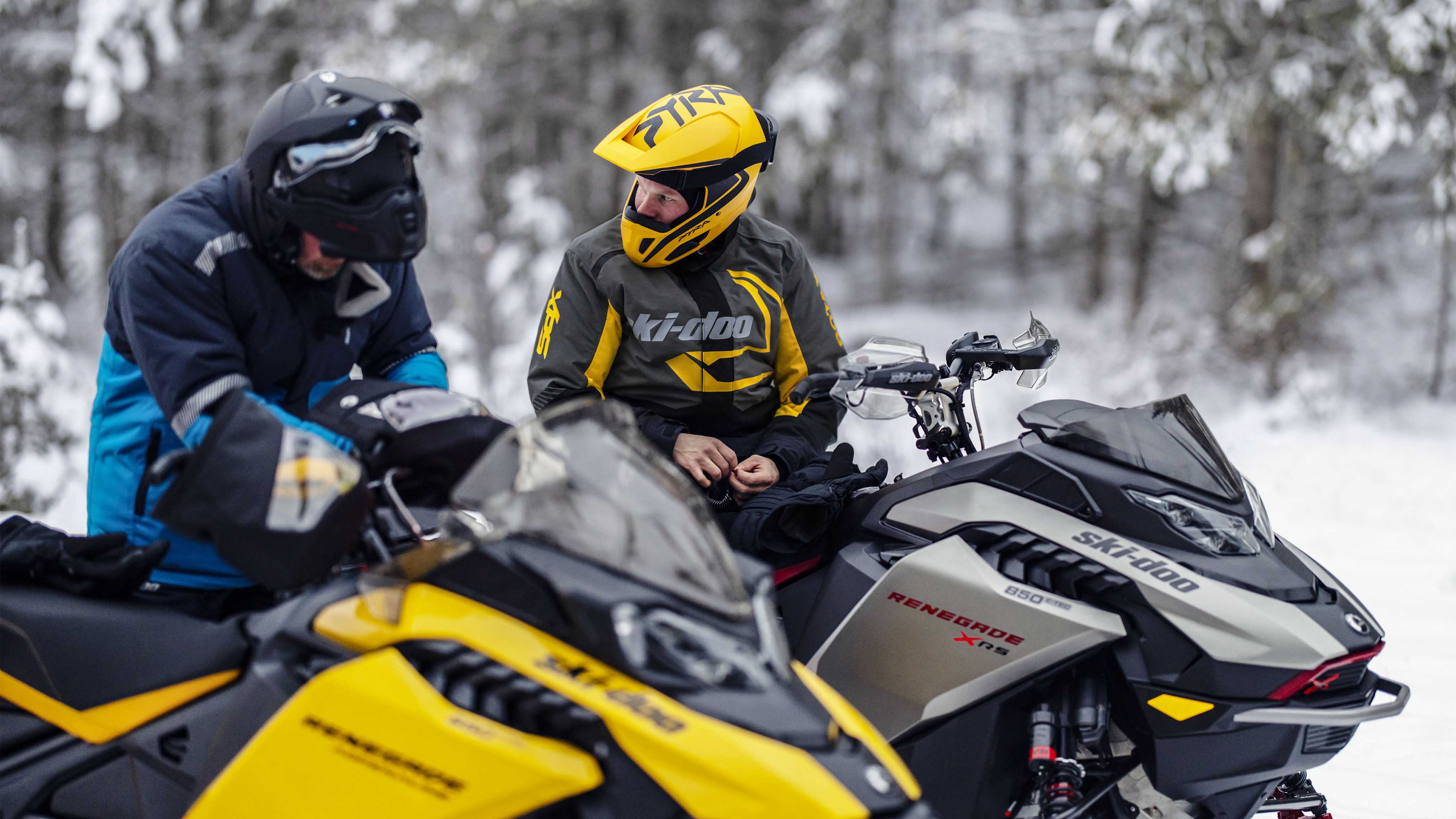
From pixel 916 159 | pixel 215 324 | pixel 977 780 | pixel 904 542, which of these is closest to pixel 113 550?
pixel 215 324

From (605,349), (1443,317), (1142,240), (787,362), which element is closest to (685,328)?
(605,349)

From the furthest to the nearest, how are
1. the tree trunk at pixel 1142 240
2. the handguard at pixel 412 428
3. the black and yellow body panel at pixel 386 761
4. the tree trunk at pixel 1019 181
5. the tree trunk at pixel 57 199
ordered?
the tree trunk at pixel 1019 181 → the tree trunk at pixel 57 199 → the tree trunk at pixel 1142 240 → the handguard at pixel 412 428 → the black and yellow body panel at pixel 386 761

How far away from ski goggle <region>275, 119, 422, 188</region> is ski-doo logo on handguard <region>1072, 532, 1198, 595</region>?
5.48ft

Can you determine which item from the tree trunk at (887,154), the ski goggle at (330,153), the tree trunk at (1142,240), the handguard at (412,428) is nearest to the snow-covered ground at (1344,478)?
the tree trunk at (1142,240)

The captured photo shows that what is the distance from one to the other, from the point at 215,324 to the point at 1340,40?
9876mm

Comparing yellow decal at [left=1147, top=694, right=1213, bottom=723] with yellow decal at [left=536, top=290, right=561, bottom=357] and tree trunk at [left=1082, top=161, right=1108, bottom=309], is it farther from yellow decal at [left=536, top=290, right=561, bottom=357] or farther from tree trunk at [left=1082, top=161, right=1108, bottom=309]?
tree trunk at [left=1082, top=161, right=1108, bottom=309]

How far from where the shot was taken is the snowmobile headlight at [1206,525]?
7.80ft

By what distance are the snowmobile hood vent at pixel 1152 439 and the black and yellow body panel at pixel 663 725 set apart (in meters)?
0.99

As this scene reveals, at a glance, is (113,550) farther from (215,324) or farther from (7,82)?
(7,82)

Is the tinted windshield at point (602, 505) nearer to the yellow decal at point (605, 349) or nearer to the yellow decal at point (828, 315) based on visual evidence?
the yellow decal at point (605, 349)

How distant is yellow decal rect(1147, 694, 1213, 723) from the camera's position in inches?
90.5

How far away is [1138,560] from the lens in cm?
238

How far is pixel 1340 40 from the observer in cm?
938

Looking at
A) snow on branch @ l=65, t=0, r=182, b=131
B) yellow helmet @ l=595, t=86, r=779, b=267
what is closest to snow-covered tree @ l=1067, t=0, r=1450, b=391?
yellow helmet @ l=595, t=86, r=779, b=267
